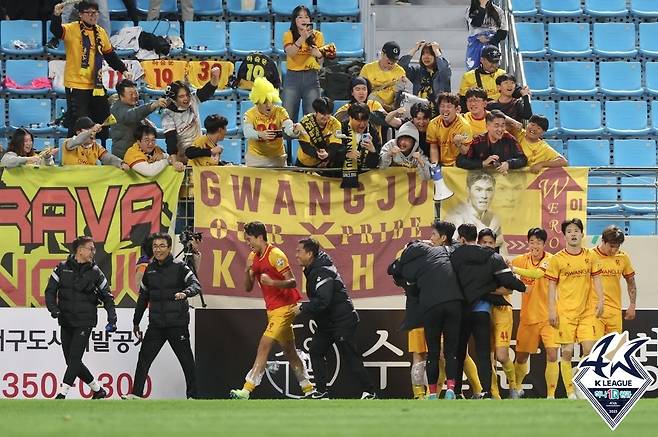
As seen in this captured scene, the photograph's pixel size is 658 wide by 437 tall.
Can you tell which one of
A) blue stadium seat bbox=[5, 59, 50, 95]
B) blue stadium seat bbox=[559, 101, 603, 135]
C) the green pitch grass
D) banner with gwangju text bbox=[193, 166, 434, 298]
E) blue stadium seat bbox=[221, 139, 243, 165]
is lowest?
the green pitch grass

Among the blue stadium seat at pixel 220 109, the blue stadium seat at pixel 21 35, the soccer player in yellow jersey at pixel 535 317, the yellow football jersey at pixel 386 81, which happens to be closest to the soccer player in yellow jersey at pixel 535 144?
the soccer player in yellow jersey at pixel 535 317

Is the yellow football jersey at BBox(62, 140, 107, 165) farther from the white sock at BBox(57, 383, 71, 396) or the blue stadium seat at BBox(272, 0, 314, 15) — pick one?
the blue stadium seat at BBox(272, 0, 314, 15)

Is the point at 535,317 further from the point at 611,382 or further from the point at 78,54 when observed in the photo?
the point at 611,382

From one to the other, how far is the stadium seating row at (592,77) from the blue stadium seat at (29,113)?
706cm

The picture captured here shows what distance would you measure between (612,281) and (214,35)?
8.08 m

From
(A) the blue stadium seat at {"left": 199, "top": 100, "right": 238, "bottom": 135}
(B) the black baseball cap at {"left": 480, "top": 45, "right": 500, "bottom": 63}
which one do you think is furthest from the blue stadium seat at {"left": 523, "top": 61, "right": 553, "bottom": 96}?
(A) the blue stadium seat at {"left": 199, "top": 100, "right": 238, "bottom": 135}

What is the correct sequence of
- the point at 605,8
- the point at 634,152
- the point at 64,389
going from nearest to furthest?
the point at 64,389
the point at 634,152
the point at 605,8

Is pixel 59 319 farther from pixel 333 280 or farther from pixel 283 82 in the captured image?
pixel 283 82

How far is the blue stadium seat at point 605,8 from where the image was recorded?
24.0 meters

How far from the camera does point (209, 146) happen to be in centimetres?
1838

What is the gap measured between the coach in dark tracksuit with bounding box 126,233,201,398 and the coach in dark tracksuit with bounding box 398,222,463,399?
247 cm

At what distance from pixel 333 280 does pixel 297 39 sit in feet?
12.6

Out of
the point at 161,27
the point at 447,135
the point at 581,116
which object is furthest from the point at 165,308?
the point at 581,116

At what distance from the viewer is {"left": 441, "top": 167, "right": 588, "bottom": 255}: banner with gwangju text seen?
59.3 ft
